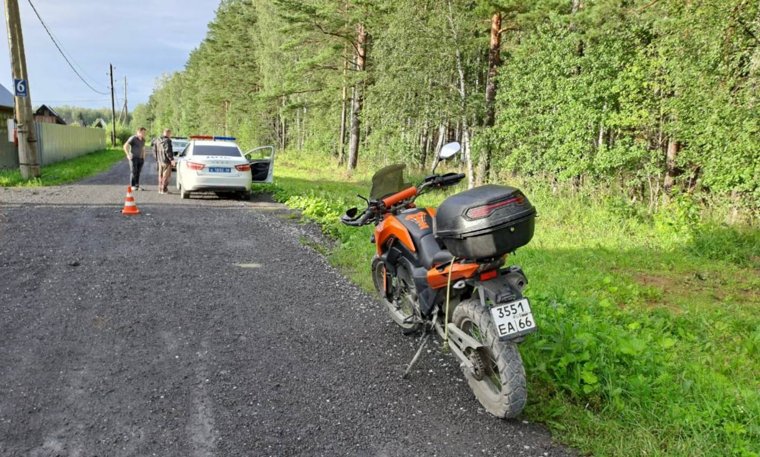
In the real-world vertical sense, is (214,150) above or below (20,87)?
below

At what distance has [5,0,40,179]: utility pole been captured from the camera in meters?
15.1

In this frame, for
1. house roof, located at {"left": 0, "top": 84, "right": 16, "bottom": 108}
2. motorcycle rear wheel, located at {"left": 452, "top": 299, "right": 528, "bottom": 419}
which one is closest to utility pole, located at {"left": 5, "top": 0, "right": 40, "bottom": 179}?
house roof, located at {"left": 0, "top": 84, "right": 16, "bottom": 108}

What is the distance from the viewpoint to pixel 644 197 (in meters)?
12.3

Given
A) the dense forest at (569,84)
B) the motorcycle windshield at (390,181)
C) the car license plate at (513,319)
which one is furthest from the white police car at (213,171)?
the car license plate at (513,319)

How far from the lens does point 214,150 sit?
1380cm

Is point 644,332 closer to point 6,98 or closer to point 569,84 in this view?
point 569,84

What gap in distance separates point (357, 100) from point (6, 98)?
17368 millimetres

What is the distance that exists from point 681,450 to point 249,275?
17.0 ft

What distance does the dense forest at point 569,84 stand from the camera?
8.12 metres

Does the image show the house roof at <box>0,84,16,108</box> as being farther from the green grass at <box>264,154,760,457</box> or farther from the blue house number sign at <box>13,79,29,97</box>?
the green grass at <box>264,154,760,457</box>

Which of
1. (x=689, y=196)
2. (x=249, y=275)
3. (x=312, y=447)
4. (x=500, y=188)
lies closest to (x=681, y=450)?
(x=500, y=188)

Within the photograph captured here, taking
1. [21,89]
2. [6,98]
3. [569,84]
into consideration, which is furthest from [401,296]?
[6,98]

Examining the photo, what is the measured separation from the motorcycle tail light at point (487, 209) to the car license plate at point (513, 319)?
0.59 metres

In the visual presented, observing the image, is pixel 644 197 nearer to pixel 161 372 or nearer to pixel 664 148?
pixel 664 148
